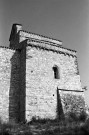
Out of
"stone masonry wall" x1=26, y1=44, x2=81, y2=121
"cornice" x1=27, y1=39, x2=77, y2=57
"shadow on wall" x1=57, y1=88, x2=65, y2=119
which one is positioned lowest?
"shadow on wall" x1=57, y1=88, x2=65, y2=119

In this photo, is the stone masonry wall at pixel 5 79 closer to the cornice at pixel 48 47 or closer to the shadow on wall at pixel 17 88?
the shadow on wall at pixel 17 88

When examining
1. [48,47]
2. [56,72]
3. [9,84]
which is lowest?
[9,84]

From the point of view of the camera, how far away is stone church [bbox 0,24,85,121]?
1455cm

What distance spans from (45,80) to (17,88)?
2.47 m

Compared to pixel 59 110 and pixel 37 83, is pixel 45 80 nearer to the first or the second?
pixel 37 83

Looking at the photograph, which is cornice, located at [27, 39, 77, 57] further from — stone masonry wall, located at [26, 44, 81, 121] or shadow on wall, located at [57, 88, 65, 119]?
shadow on wall, located at [57, 88, 65, 119]

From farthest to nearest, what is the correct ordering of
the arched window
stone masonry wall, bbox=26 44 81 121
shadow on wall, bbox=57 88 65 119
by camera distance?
the arched window → shadow on wall, bbox=57 88 65 119 → stone masonry wall, bbox=26 44 81 121

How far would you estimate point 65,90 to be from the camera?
53.3 feet

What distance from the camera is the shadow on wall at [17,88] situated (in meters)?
14.6

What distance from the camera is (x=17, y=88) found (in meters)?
15.5

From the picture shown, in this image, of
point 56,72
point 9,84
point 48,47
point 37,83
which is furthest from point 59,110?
point 48,47

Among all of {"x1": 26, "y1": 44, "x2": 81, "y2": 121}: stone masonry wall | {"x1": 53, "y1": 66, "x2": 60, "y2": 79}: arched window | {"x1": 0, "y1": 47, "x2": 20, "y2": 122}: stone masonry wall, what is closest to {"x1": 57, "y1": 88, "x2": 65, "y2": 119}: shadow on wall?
{"x1": 26, "y1": 44, "x2": 81, "y2": 121}: stone masonry wall

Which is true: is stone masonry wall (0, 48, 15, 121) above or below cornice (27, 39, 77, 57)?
below

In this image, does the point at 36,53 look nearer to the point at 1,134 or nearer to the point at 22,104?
the point at 22,104
